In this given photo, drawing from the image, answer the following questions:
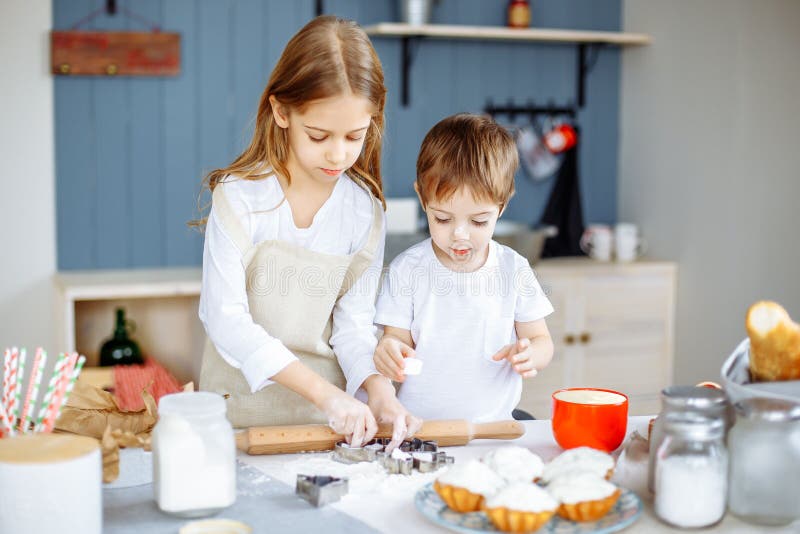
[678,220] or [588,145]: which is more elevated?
[588,145]

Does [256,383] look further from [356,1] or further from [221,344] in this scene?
[356,1]

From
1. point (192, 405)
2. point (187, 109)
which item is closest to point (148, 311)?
point (187, 109)

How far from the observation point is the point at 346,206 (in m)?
1.55

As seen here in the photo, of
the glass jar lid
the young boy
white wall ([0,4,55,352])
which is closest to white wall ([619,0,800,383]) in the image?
the young boy

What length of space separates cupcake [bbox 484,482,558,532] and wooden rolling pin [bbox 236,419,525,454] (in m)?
0.30

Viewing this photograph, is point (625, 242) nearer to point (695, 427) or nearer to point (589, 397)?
point (589, 397)

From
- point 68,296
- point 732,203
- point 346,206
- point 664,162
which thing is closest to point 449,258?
point 346,206

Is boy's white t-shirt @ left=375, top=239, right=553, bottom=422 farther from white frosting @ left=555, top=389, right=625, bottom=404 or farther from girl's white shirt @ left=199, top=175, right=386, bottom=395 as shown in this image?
white frosting @ left=555, top=389, right=625, bottom=404

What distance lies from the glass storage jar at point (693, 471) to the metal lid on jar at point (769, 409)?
0.12ft

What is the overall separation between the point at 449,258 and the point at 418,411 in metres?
0.26

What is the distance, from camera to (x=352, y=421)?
1220mm

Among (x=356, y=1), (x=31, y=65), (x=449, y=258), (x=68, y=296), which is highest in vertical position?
(x=356, y=1)

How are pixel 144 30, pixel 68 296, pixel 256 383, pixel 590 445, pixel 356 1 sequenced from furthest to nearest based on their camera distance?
1. pixel 356 1
2. pixel 144 30
3. pixel 68 296
4. pixel 256 383
5. pixel 590 445

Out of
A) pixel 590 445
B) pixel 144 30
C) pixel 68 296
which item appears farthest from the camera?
pixel 144 30
